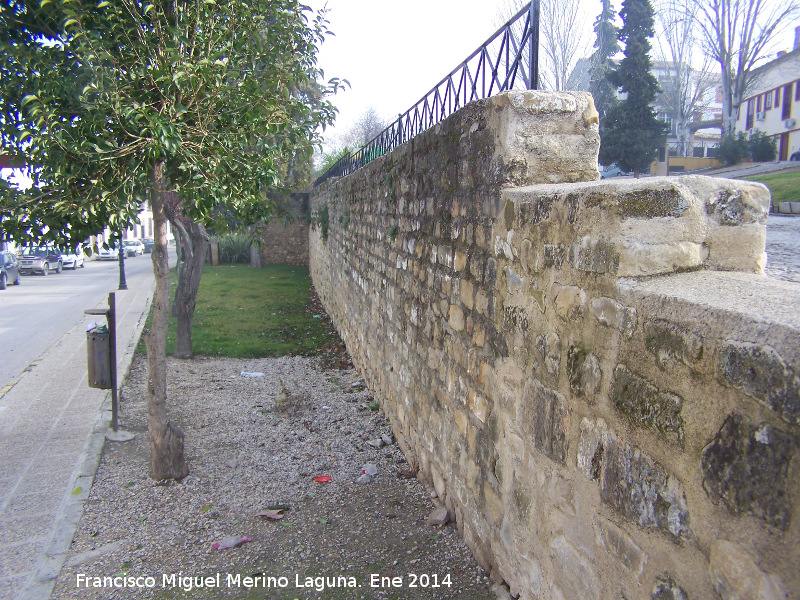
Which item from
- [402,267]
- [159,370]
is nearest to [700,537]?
[402,267]

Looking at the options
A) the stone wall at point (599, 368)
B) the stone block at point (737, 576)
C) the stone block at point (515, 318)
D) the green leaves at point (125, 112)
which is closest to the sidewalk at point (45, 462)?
the green leaves at point (125, 112)

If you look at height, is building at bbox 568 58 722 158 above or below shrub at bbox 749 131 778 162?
above

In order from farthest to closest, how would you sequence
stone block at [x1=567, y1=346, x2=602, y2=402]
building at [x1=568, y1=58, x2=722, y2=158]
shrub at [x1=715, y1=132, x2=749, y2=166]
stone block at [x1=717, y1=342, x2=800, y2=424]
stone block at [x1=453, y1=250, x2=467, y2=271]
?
building at [x1=568, y1=58, x2=722, y2=158], shrub at [x1=715, y1=132, x2=749, y2=166], stone block at [x1=453, y1=250, x2=467, y2=271], stone block at [x1=567, y1=346, x2=602, y2=402], stone block at [x1=717, y1=342, x2=800, y2=424]

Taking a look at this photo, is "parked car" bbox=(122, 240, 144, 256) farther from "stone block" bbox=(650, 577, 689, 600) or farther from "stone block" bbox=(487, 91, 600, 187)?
"stone block" bbox=(650, 577, 689, 600)

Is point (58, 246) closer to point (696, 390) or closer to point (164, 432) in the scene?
point (164, 432)

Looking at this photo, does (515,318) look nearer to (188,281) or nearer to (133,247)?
(188,281)

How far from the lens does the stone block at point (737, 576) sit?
1.33 meters

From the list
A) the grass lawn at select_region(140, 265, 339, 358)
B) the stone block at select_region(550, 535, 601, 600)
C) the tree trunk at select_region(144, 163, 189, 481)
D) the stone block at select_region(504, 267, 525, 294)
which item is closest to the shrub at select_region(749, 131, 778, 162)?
the grass lawn at select_region(140, 265, 339, 358)

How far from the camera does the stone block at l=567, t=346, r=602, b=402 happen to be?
213 cm

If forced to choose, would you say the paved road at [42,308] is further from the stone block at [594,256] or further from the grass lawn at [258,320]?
the stone block at [594,256]

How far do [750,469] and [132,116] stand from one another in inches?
166

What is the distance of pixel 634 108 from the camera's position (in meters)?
20.3

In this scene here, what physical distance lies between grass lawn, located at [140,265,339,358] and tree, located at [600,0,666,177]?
389 inches

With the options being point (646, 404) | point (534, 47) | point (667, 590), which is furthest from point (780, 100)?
point (667, 590)
